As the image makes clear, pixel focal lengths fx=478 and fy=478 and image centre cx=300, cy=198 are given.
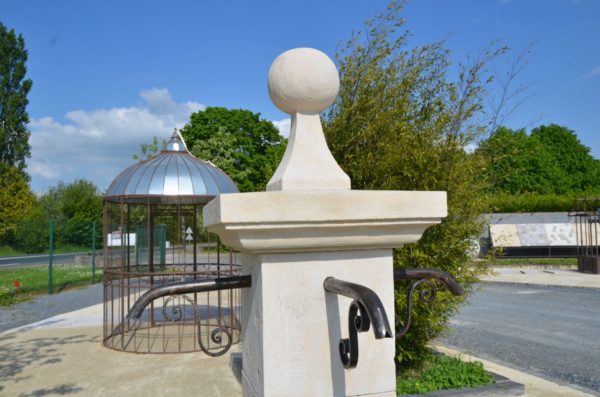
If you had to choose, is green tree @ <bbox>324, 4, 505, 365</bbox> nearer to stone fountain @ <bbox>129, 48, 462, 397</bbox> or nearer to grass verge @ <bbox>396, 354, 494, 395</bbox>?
grass verge @ <bbox>396, 354, 494, 395</bbox>

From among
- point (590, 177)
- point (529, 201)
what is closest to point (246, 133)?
point (529, 201)

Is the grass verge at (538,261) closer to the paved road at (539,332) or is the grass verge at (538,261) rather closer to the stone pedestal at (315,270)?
the paved road at (539,332)

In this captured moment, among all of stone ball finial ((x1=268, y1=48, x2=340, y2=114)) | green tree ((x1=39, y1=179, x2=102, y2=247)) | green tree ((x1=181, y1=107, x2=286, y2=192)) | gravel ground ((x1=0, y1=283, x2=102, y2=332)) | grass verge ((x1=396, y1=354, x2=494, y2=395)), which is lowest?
gravel ground ((x1=0, y1=283, x2=102, y2=332))

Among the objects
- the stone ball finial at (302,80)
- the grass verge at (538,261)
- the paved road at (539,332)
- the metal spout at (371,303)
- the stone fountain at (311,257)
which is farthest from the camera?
Result: the grass verge at (538,261)

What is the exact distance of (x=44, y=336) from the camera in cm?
938

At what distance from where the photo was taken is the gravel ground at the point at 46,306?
37.3 feet

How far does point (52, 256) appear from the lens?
17188mm

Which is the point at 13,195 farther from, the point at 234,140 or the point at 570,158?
the point at 570,158

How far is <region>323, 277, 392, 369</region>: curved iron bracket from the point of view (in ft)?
4.73

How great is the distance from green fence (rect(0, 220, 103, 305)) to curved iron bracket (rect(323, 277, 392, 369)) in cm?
1516

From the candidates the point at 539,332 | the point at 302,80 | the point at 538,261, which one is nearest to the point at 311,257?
the point at 302,80

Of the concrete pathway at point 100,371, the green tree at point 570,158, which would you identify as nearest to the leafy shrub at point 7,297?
the concrete pathway at point 100,371

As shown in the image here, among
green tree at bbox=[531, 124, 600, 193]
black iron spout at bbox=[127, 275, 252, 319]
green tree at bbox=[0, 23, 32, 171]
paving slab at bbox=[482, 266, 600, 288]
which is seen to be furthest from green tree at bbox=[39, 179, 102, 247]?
green tree at bbox=[531, 124, 600, 193]

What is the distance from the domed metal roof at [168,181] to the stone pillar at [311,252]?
652 centimetres
